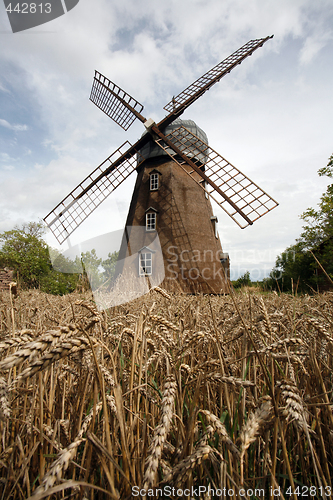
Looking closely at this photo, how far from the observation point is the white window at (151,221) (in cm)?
1506

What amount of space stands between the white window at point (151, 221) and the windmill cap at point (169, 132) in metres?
3.89

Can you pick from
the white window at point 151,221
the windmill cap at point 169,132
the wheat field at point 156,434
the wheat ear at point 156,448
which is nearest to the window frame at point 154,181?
the windmill cap at point 169,132

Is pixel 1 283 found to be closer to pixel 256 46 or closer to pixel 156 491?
pixel 156 491

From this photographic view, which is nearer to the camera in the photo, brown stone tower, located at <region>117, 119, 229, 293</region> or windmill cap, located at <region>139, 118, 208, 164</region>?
brown stone tower, located at <region>117, 119, 229, 293</region>

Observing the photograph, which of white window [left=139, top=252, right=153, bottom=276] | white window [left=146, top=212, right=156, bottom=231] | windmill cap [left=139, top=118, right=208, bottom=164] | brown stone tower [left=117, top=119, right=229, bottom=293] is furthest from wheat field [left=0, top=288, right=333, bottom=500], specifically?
windmill cap [left=139, top=118, right=208, bottom=164]

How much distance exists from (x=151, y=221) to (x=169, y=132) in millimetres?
6000

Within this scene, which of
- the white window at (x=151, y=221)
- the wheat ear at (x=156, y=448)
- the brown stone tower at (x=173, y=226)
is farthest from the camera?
the white window at (x=151, y=221)

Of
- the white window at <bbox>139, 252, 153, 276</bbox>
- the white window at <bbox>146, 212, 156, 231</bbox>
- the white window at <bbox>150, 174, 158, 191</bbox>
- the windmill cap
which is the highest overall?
the windmill cap

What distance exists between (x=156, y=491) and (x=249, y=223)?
40.5ft

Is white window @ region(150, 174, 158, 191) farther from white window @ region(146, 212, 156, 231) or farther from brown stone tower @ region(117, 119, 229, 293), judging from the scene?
white window @ region(146, 212, 156, 231)

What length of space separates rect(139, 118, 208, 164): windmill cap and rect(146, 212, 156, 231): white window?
3.89 m

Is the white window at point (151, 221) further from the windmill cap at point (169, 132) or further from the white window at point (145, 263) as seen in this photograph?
the windmill cap at point (169, 132)

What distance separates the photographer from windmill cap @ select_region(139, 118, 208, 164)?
15.8m

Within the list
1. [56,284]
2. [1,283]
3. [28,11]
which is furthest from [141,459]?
[56,284]
